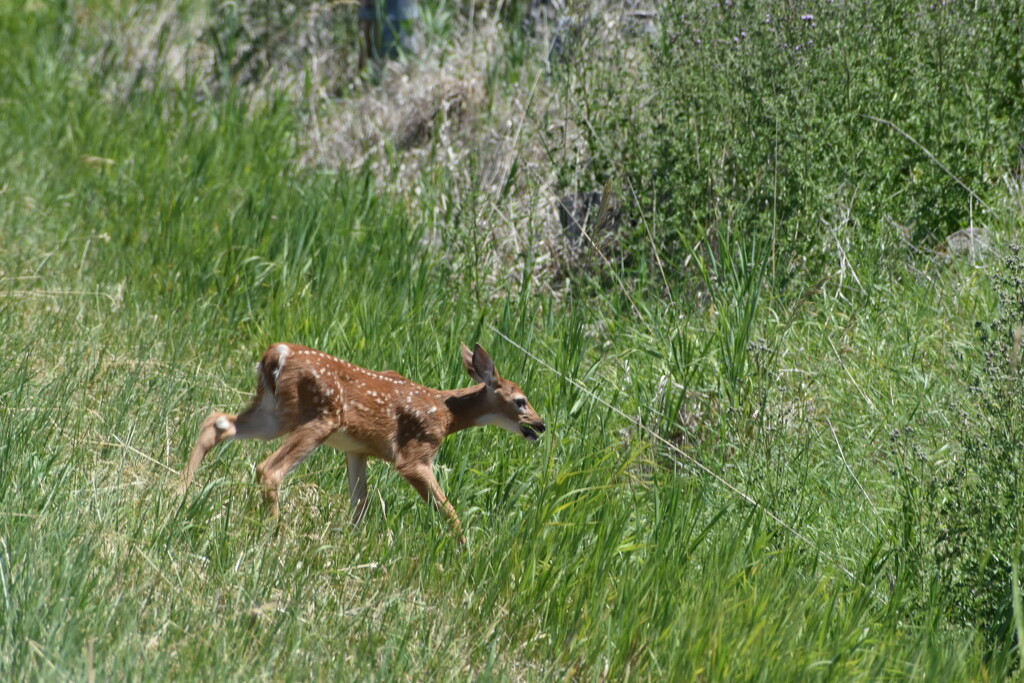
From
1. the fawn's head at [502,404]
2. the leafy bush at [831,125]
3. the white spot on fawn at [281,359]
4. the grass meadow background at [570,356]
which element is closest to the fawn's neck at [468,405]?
the fawn's head at [502,404]

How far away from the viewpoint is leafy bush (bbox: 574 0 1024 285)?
750 cm

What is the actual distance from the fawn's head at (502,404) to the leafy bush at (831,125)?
7.41 feet

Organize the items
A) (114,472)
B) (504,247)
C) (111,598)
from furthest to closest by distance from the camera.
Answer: (504,247)
(114,472)
(111,598)

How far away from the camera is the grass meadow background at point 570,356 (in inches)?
173

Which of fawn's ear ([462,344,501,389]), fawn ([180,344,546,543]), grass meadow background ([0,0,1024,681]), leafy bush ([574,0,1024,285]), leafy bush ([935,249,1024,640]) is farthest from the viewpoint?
leafy bush ([574,0,1024,285])

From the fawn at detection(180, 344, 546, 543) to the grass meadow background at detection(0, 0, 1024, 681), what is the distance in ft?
0.48

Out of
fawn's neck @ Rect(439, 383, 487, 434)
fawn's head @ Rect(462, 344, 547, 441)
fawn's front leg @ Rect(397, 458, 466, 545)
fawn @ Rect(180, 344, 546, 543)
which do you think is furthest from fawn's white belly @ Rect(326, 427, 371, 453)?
fawn's head @ Rect(462, 344, 547, 441)

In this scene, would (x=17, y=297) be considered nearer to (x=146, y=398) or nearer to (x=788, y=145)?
(x=146, y=398)

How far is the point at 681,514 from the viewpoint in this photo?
5.12 meters

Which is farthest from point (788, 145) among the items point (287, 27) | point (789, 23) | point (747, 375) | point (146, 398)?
point (287, 27)

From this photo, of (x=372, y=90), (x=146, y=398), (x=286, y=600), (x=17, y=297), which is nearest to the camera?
(x=286, y=600)

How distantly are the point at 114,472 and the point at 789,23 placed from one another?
5.03m

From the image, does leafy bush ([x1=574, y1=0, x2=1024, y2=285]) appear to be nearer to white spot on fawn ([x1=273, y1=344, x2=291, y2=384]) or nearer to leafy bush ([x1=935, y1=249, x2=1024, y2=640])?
leafy bush ([x1=935, y1=249, x2=1024, y2=640])

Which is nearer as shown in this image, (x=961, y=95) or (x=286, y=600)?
(x=286, y=600)
